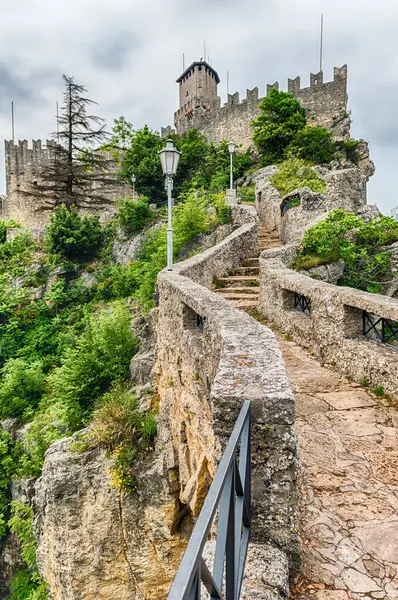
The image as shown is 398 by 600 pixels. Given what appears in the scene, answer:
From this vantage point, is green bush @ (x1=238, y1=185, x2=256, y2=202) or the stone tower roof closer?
green bush @ (x1=238, y1=185, x2=256, y2=202)

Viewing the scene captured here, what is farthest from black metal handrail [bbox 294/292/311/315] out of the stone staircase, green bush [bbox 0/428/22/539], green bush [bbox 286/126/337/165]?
green bush [bbox 286/126/337/165]

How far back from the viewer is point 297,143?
2223 centimetres

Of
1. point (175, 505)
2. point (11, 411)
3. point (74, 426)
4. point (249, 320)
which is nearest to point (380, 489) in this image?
point (249, 320)

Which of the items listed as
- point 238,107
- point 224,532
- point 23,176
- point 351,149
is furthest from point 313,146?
point 23,176

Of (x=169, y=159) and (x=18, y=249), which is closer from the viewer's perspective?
(x=169, y=159)

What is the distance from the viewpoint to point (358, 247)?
30.3ft

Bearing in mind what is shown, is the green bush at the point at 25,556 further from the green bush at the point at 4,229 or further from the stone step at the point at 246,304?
the green bush at the point at 4,229

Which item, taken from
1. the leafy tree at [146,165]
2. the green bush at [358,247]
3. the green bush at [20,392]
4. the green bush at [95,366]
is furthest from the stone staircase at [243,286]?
the leafy tree at [146,165]

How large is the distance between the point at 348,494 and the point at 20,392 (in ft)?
46.2

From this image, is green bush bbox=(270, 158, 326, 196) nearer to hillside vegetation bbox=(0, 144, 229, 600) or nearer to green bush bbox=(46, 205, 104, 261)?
hillside vegetation bbox=(0, 144, 229, 600)

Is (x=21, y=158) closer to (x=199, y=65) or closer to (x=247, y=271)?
(x=199, y=65)

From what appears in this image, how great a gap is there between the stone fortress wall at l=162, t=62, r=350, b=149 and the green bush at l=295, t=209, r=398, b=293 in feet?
62.1

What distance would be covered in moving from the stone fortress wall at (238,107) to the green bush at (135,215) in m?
12.8

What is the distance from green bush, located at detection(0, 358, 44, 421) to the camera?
13.9m
